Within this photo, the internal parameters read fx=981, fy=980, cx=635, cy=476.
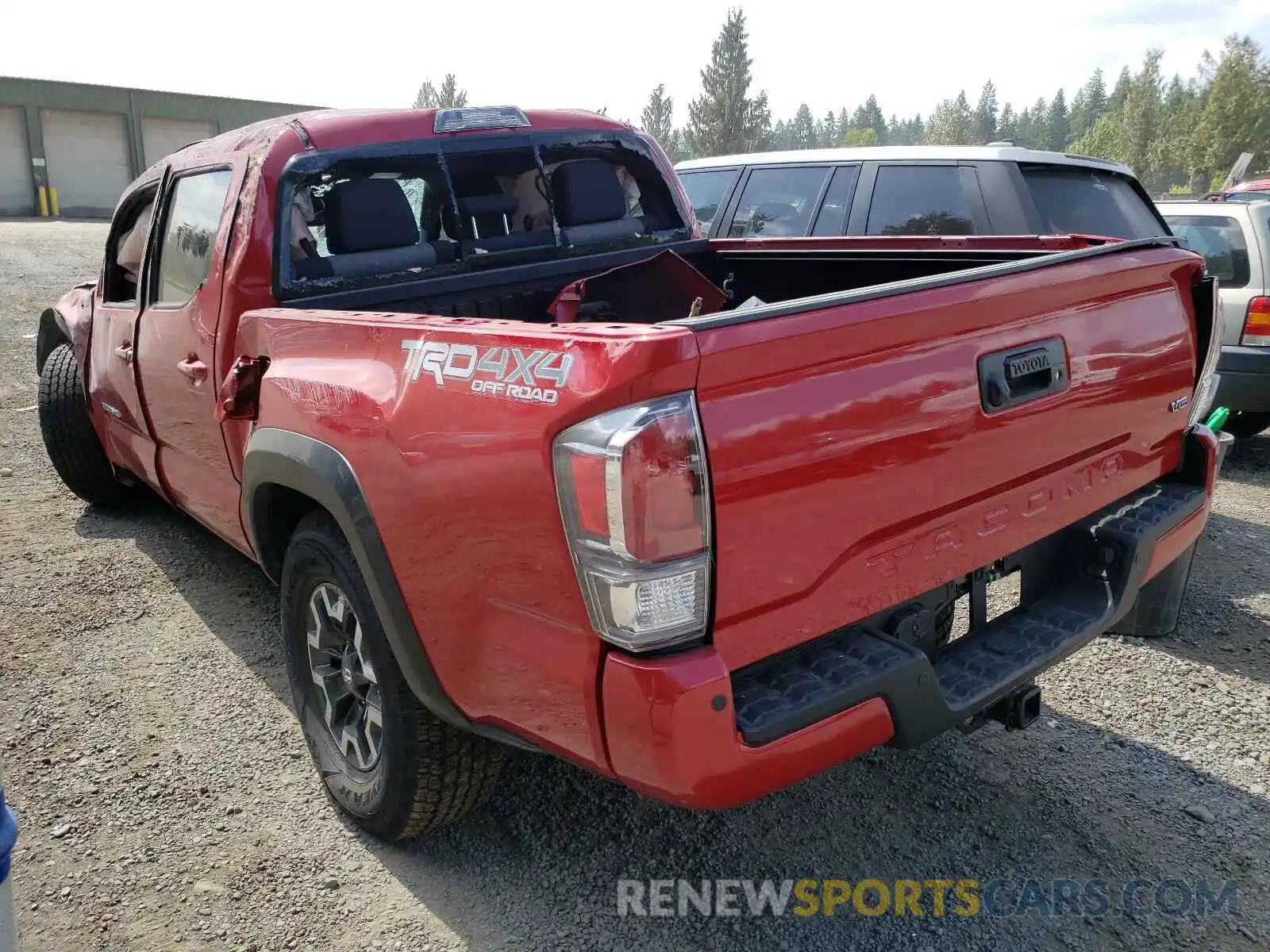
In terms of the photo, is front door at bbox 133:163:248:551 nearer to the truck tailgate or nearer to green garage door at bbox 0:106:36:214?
the truck tailgate

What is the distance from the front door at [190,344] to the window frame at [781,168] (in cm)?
331

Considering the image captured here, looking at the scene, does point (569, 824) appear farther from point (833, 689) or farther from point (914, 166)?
point (914, 166)

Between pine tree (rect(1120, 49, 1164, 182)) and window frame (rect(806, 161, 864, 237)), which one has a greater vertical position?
pine tree (rect(1120, 49, 1164, 182))

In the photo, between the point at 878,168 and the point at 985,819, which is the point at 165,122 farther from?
the point at 985,819

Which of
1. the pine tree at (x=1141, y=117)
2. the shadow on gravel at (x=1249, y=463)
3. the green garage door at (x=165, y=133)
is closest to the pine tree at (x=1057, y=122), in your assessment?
the pine tree at (x=1141, y=117)

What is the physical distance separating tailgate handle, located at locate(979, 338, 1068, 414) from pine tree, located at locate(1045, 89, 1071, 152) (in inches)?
6218

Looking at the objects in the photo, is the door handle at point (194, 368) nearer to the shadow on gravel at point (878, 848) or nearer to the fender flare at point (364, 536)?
the fender flare at point (364, 536)

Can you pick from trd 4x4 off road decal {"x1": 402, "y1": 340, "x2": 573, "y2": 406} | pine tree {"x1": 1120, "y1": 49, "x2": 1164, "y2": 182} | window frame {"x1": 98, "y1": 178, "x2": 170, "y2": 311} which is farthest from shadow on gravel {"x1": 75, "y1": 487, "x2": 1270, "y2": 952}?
pine tree {"x1": 1120, "y1": 49, "x2": 1164, "y2": 182}

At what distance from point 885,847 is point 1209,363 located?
1.73 metres

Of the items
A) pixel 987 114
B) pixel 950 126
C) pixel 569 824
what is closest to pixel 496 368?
pixel 569 824

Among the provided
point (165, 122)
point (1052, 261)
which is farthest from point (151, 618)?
point (165, 122)

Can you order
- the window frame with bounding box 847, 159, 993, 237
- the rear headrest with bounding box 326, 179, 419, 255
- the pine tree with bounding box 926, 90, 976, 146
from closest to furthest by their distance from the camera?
the rear headrest with bounding box 326, 179, 419, 255, the window frame with bounding box 847, 159, 993, 237, the pine tree with bounding box 926, 90, 976, 146

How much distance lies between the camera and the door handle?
3.34 metres

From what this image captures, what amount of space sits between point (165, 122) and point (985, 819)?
49.0m
